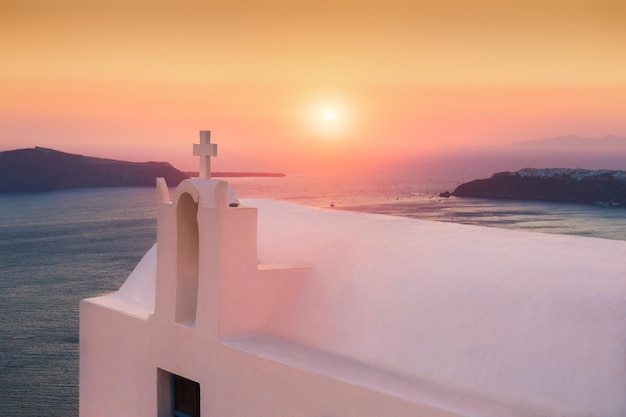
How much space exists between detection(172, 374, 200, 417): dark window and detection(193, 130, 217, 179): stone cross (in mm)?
2341

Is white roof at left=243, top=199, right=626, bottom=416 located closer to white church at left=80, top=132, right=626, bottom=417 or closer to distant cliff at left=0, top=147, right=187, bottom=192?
white church at left=80, top=132, right=626, bottom=417

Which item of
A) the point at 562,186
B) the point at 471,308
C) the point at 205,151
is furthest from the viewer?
the point at 562,186

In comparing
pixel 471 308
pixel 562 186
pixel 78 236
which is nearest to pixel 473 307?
pixel 471 308

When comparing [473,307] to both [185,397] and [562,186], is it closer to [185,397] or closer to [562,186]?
[185,397]

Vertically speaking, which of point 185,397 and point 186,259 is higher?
point 186,259

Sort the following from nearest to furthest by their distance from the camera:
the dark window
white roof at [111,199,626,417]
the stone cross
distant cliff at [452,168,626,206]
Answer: white roof at [111,199,626,417], the dark window, the stone cross, distant cliff at [452,168,626,206]

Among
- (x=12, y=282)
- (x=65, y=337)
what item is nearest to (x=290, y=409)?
(x=65, y=337)

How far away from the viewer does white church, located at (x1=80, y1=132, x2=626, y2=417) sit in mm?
7047

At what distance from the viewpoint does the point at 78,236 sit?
74625 millimetres

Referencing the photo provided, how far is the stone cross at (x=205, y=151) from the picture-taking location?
9.92 m

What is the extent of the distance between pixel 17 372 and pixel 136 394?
29.3 meters

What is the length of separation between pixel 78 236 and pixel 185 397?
67460 mm

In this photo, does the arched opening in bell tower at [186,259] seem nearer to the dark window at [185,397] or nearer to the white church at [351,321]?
the white church at [351,321]

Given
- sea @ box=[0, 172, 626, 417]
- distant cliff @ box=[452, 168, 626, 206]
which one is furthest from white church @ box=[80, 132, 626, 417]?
distant cliff @ box=[452, 168, 626, 206]
